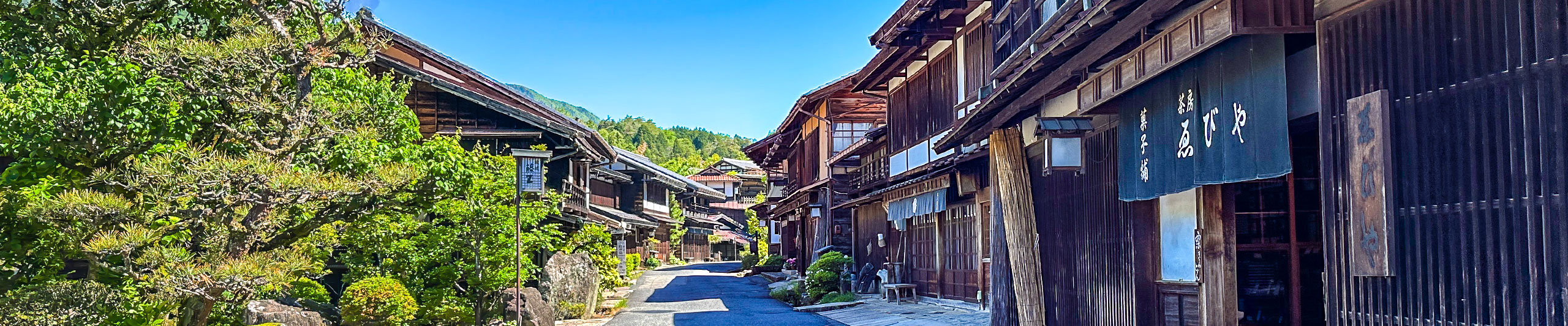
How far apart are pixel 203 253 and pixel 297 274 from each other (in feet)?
10.1

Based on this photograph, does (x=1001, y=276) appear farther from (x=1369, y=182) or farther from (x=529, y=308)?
(x=529, y=308)

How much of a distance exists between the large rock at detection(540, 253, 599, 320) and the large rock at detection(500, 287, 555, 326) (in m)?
1.15

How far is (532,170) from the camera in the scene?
21438 mm

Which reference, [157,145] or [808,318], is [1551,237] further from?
[808,318]

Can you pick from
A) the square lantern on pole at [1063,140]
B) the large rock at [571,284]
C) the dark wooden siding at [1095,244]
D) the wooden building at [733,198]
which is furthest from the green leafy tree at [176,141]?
the wooden building at [733,198]

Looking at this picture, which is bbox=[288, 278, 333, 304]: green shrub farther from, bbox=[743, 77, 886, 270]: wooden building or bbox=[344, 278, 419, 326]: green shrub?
bbox=[743, 77, 886, 270]: wooden building

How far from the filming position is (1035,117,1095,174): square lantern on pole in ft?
36.6

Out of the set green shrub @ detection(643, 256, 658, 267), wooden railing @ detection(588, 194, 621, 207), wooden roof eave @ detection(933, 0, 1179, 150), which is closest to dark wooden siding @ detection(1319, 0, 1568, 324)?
wooden roof eave @ detection(933, 0, 1179, 150)

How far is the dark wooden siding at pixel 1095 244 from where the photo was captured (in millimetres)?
10523

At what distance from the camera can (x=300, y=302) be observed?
17812 millimetres

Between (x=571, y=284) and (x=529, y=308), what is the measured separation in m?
3.27

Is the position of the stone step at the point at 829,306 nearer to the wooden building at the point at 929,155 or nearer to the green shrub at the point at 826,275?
the wooden building at the point at 929,155

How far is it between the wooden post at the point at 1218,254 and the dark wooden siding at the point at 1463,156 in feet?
8.49

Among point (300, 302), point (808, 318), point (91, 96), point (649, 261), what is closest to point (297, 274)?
point (300, 302)
